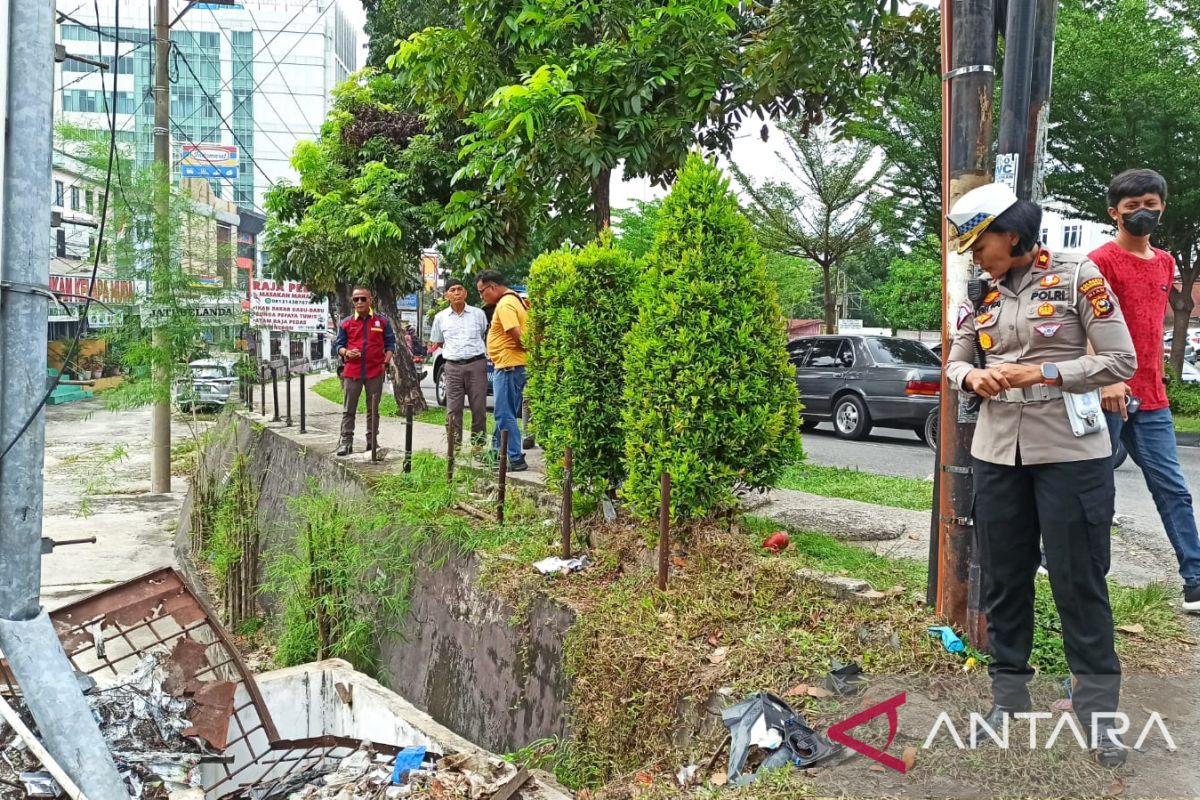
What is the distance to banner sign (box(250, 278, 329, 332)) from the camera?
54.4 ft

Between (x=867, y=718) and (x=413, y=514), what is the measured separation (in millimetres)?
3820

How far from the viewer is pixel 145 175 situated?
12.7 meters

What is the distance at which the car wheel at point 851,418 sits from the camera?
42.9 feet

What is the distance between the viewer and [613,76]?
750cm

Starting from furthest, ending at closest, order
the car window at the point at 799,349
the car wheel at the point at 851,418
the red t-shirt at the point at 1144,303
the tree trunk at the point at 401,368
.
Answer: the tree trunk at the point at 401,368 < the car window at the point at 799,349 < the car wheel at the point at 851,418 < the red t-shirt at the point at 1144,303

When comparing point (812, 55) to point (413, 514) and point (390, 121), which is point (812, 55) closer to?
point (413, 514)

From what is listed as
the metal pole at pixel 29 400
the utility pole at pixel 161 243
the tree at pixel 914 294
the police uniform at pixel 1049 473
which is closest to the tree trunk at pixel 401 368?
the utility pole at pixel 161 243

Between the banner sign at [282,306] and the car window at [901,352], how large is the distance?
34.0ft

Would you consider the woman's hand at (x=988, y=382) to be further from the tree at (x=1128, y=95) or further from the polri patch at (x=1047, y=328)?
the tree at (x=1128, y=95)

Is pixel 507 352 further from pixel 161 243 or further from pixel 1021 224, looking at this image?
pixel 161 243

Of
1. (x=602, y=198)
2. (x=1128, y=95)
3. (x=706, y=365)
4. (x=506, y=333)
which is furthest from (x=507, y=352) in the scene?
(x=1128, y=95)

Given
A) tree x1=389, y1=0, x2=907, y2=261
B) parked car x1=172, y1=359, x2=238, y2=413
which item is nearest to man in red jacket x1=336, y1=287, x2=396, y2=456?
tree x1=389, y1=0, x2=907, y2=261

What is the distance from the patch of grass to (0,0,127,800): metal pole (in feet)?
15.5

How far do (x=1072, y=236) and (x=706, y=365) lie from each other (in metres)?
39.1
